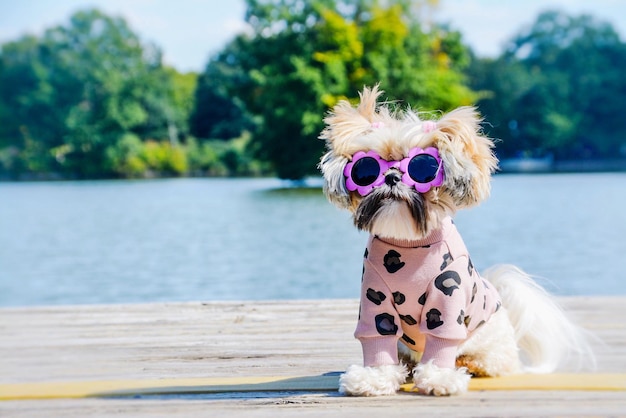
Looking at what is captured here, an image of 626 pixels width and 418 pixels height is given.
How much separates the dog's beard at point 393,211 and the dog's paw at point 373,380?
45 centimetres

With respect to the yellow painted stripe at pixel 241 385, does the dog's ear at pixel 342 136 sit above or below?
above

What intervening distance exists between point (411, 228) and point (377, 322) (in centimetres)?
32

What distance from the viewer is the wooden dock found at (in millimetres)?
2529

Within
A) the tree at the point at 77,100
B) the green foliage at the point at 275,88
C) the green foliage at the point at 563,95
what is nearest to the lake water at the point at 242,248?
the green foliage at the point at 275,88

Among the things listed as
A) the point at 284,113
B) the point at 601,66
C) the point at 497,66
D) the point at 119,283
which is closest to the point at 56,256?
the point at 119,283

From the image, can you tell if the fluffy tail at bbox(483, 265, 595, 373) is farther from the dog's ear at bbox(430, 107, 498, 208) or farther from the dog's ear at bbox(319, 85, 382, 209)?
the dog's ear at bbox(319, 85, 382, 209)

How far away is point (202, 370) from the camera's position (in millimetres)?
3217

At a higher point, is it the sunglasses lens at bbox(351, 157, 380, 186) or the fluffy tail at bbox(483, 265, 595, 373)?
the sunglasses lens at bbox(351, 157, 380, 186)

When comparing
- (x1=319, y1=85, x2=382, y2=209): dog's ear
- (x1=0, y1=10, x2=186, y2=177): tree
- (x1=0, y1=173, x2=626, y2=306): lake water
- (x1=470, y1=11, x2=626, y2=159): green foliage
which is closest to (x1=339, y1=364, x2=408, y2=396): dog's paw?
(x1=319, y1=85, x2=382, y2=209): dog's ear

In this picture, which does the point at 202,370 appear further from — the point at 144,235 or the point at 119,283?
the point at 144,235

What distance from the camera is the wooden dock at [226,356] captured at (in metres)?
2.53

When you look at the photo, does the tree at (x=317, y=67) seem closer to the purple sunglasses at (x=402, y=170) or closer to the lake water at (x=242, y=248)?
the lake water at (x=242, y=248)

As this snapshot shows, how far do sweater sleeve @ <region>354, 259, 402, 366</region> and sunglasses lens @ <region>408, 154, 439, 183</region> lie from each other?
30 cm

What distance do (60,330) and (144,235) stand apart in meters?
9.67
